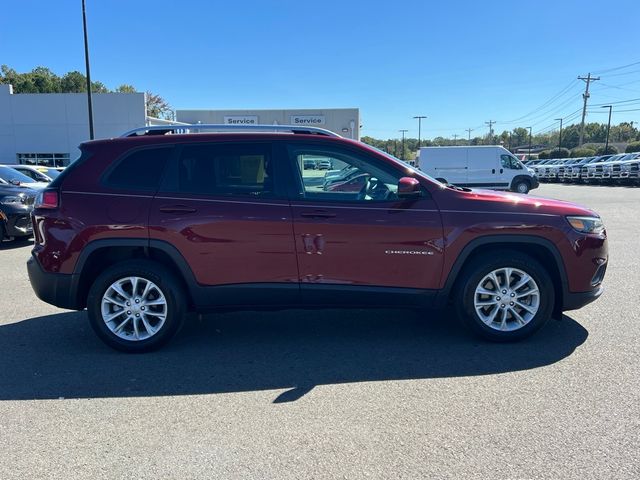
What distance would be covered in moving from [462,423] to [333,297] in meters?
1.52

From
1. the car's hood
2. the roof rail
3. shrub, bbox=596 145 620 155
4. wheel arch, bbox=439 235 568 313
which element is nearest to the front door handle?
the roof rail

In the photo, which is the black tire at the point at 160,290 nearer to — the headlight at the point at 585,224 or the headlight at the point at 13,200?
the headlight at the point at 585,224

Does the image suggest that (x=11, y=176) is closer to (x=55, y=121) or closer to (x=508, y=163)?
(x=508, y=163)

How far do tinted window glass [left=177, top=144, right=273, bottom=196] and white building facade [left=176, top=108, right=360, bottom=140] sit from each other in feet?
128

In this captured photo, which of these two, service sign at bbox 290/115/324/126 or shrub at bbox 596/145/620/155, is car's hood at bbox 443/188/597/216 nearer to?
service sign at bbox 290/115/324/126

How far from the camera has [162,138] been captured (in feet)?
14.1

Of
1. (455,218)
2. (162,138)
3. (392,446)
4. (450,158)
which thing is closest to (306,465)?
(392,446)

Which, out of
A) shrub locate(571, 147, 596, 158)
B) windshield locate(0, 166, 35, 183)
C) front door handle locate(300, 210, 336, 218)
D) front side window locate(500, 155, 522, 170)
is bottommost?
front door handle locate(300, 210, 336, 218)

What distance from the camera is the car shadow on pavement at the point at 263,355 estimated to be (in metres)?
3.64

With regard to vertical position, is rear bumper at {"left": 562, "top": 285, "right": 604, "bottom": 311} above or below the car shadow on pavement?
above

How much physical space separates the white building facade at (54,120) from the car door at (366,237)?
3322 centimetres

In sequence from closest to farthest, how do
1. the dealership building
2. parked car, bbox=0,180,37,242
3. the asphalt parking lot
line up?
1. the asphalt parking lot
2. parked car, bbox=0,180,37,242
3. the dealership building

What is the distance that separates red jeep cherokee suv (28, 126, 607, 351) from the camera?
4.08 m

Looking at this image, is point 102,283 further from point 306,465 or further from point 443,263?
point 443,263
